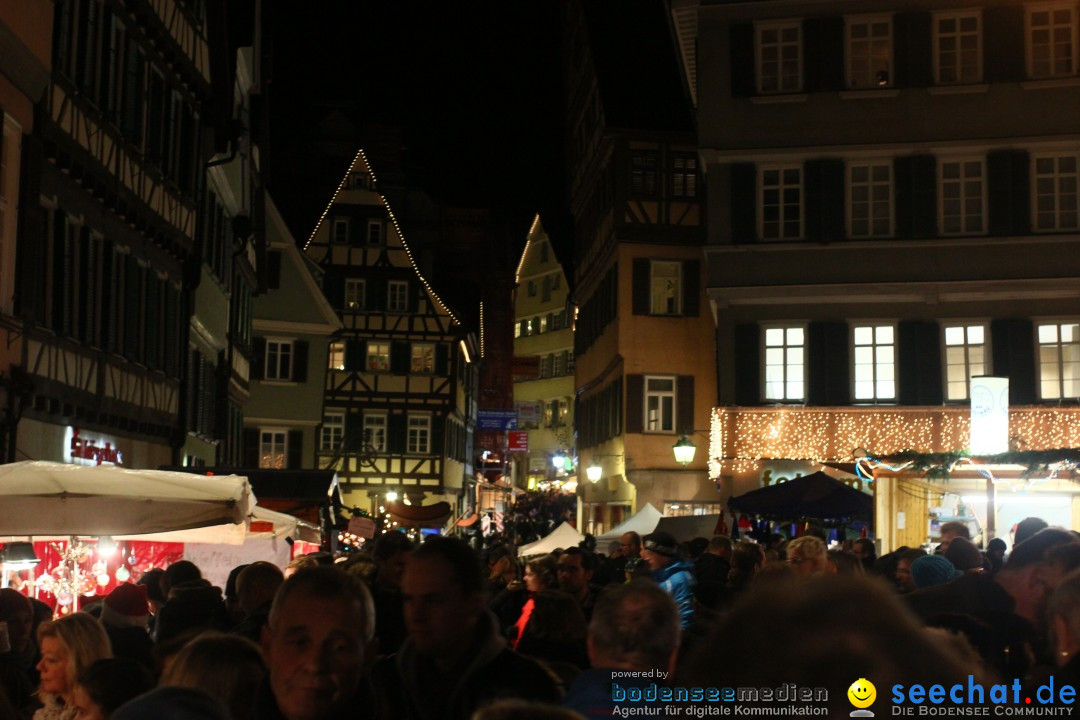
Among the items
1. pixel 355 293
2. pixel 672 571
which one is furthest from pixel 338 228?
pixel 672 571

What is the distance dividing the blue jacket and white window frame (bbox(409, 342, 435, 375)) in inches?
1976

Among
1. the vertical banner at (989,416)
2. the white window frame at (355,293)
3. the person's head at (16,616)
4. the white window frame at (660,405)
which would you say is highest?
the white window frame at (355,293)

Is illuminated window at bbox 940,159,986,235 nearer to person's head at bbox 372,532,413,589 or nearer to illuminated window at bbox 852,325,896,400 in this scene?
illuminated window at bbox 852,325,896,400

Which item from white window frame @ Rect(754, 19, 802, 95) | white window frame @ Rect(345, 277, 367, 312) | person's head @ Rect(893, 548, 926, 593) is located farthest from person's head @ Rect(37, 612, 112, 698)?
white window frame @ Rect(345, 277, 367, 312)

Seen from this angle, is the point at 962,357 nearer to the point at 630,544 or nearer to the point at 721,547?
the point at 630,544

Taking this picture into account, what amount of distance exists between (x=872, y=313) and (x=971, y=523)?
5.58m

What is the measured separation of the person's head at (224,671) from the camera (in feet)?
15.2

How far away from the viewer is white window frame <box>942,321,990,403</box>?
27234 mm

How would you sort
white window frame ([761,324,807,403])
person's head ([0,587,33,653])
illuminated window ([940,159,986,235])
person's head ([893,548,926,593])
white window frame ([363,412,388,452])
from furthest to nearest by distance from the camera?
white window frame ([363,412,388,452]) < white window frame ([761,324,807,403]) < illuminated window ([940,159,986,235]) < person's head ([893,548,926,593]) < person's head ([0,587,33,653])

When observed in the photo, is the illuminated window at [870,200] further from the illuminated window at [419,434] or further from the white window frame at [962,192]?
the illuminated window at [419,434]

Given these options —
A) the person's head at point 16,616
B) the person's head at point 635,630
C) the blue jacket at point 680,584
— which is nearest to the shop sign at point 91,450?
the person's head at point 16,616

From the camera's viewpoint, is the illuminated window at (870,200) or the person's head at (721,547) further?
the illuminated window at (870,200)

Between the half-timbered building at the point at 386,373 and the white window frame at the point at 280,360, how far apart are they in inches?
359

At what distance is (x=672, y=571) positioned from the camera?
10211mm
